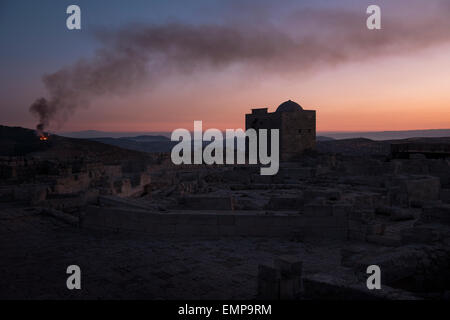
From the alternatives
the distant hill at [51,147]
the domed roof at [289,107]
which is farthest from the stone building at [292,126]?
the distant hill at [51,147]

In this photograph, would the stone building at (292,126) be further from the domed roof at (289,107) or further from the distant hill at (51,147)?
the distant hill at (51,147)

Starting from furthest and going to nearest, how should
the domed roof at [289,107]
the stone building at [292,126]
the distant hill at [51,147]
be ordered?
the distant hill at [51,147] < the domed roof at [289,107] < the stone building at [292,126]

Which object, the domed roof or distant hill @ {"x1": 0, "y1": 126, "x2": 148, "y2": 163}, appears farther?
distant hill @ {"x1": 0, "y1": 126, "x2": 148, "y2": 163}

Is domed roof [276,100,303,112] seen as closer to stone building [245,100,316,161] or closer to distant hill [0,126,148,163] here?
stone building [245,100,316,161]

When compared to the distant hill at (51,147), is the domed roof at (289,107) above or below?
above

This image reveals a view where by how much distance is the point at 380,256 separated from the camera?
502 centimetres

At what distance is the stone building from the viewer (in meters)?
31.6

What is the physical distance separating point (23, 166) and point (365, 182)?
18.9m

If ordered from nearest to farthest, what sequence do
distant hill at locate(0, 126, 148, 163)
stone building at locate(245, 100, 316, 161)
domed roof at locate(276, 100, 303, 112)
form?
stone building at locate(245, 100, 316, 161), domed roof at locate(276, 100, 303, 112), distant hill at locate(0, 126, 148, 163)

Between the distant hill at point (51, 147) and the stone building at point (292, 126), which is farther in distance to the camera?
the distant hill at point (51, 147)

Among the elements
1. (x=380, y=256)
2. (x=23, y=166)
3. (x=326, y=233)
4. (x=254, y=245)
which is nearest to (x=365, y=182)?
(x=326, y=233)

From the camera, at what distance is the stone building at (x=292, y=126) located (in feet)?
104

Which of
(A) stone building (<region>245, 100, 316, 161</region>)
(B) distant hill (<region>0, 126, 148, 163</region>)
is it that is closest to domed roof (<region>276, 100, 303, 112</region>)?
(A) stone building (<region>245, 100, 316, 161</region>)

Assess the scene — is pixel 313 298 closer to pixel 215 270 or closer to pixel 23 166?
pixel 215 270
